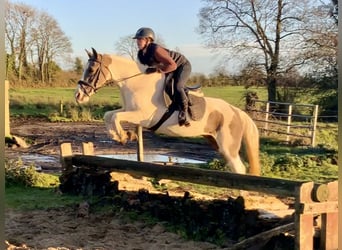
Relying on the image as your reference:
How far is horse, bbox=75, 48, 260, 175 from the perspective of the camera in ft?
11.0

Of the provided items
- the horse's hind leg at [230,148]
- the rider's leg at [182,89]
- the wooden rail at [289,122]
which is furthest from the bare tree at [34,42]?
the wooden rail at [289,122]

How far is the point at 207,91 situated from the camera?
435cm

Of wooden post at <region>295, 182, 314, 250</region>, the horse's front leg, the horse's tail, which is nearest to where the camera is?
wooden post at <region>295, 182, 314, 250</region>

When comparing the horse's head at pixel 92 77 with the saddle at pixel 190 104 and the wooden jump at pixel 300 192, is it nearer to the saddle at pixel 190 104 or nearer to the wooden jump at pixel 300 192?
the saddle at pixel 190 104

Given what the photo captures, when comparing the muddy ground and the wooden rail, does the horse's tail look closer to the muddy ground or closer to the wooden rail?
the muddy ground

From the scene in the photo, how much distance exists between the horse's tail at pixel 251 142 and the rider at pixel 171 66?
1.66 feet

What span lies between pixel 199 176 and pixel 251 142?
1.51 feet

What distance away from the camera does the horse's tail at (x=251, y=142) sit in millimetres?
3756

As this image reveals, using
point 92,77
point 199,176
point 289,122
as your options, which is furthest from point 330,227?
point 289,122

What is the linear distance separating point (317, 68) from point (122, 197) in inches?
83.0

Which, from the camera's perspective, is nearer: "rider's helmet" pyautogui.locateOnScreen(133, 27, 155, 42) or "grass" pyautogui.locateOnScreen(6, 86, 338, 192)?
"rider's helmet" pyautogui.locateOnScreen(133, 27, 155, 42)

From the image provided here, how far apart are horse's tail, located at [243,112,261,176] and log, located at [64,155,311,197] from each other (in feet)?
1.27

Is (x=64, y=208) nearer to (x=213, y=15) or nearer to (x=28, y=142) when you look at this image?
(x=213, y=15)

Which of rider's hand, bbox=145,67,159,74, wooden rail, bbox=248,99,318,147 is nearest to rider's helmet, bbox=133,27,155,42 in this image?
rider's hand, bbox=145,67,159,74
